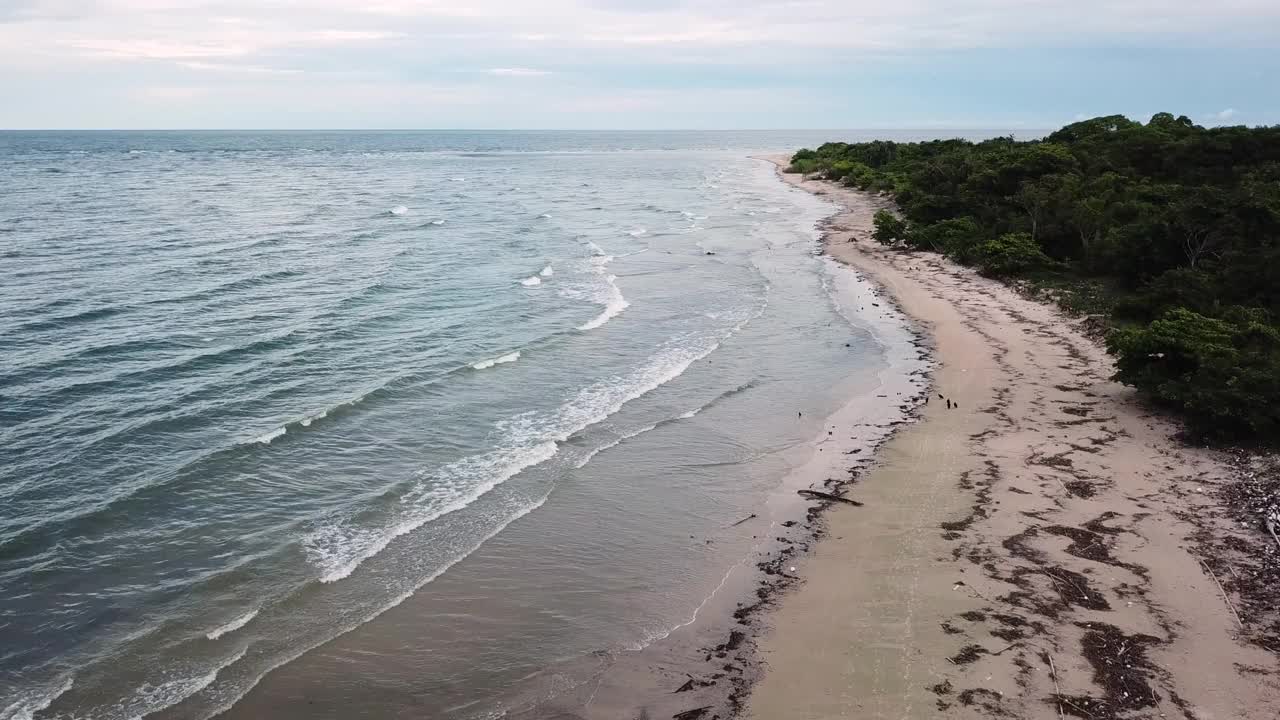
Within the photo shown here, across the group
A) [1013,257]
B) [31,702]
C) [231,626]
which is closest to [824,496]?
[231,626]

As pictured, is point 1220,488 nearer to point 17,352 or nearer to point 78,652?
point 78,652

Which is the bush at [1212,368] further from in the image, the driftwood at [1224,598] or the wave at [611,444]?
the wave at [611,444]

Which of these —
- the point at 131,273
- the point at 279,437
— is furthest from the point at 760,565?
the point at 131,273

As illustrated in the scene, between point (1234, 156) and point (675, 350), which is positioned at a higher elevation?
point (1234, 156)

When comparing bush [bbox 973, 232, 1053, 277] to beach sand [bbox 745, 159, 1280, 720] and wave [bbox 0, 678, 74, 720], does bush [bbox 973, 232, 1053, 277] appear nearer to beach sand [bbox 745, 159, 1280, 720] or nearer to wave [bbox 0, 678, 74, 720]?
beach sand [bbox 745, 159, 1280, 720]

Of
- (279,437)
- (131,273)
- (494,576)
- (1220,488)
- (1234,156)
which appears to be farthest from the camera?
(1234,156)

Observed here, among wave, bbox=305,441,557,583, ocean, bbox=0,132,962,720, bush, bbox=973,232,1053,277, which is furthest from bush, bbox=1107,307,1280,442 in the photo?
bush, bbox=973,232,1053,277

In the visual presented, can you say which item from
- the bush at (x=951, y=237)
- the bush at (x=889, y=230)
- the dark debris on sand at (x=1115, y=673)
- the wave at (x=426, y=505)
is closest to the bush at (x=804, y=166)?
the bush at (x=889, y=230)
